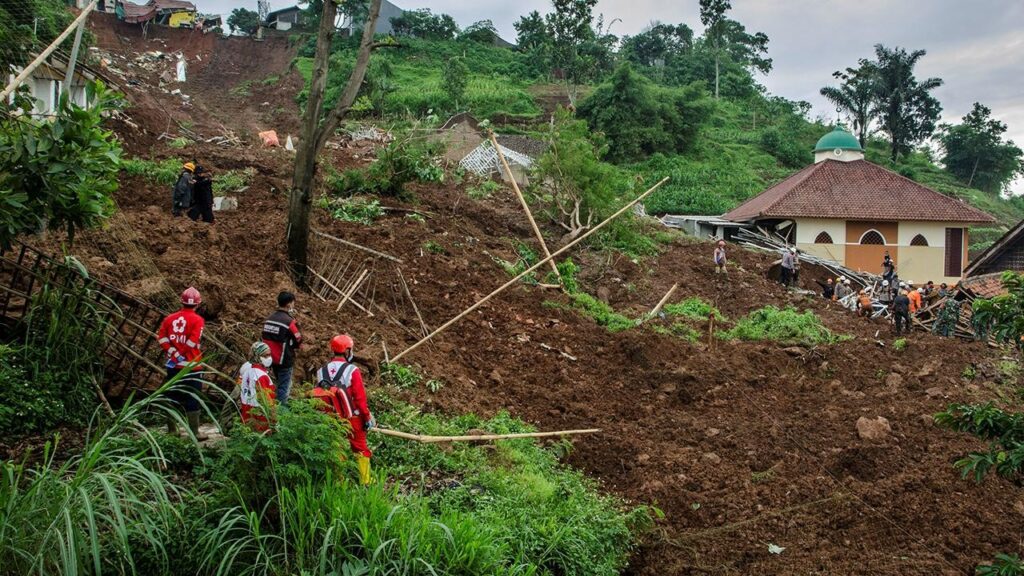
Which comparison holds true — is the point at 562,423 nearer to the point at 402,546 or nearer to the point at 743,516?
the point at 743,516

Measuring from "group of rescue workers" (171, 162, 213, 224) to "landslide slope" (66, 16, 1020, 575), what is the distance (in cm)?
40

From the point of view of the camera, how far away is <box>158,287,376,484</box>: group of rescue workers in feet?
20.5

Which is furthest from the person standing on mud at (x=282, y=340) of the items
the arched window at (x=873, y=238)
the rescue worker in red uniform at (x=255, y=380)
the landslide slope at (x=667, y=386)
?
the arched window at (x=873, y=238)

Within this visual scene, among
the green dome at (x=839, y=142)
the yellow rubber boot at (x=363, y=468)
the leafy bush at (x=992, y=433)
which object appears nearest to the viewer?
the leafy bush at (x=992, y=433)

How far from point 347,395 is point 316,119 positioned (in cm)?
623

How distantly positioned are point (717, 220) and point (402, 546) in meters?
29.6

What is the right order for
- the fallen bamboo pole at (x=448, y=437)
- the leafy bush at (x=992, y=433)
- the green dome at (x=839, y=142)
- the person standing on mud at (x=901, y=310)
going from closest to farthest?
the leafy bush at (x=992, y=433)
the fallen bamboo pole at (x=448, y=437)
the person standing on mud at (x=901, y=310)
the green dome at (x=839, y=142)

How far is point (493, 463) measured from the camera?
8.41 meters

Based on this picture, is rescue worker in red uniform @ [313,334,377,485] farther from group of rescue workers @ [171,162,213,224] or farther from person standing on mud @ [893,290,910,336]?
person standing on mud @ [893,290,910,336]

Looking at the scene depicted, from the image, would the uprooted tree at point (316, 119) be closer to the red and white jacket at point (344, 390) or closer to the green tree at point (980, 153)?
the red and white jacket at point (344, 390)

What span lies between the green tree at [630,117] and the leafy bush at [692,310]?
25.8 metres

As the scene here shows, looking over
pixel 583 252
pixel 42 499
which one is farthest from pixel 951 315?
pixel 42 499

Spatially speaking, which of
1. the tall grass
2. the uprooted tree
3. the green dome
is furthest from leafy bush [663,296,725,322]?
the green dome

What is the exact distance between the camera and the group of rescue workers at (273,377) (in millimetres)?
6258
